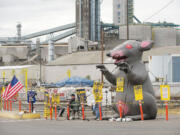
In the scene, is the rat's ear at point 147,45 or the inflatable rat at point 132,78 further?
the rat's ear at point 147,45

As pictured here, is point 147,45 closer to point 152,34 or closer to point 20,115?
point 20,115

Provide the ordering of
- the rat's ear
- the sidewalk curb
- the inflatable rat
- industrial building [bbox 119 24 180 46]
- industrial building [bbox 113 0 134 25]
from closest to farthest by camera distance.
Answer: the inflatable rat, the rat's ear, the sidewalk curb, industrial building [bbox 119 24 180 46], industrial building [bbox 113 0 134 25]

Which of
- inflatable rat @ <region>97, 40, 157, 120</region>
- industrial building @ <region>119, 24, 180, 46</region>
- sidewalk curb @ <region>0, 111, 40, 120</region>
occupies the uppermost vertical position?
industrial building @ <region>119, 24, 180, 46</region>

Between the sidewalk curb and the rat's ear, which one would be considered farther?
the sidewalk curb

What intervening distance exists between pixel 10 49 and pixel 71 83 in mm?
85496

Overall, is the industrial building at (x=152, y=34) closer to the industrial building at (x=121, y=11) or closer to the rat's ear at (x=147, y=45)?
the industrial building at (x=121, y=11)

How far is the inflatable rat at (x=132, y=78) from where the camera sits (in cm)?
1656

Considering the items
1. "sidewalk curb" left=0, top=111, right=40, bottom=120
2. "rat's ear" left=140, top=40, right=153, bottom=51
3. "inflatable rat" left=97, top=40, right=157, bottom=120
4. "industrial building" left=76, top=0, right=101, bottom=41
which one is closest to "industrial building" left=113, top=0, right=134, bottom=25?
"industrial building" left=76, top=0, right=101, bottom=41

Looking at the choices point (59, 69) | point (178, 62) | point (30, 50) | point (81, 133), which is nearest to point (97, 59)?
point (59, 69)

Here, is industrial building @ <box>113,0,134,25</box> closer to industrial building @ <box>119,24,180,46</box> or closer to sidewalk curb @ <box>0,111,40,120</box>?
industrial building @ <box>119,24,180,46</box>

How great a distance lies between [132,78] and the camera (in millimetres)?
16250

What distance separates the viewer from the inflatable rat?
1656 centimetres

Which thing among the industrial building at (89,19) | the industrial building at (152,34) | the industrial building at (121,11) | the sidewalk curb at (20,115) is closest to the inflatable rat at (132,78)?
the sidewalk curb at (20,115)

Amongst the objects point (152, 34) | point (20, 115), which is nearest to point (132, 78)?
point (20, 115)
